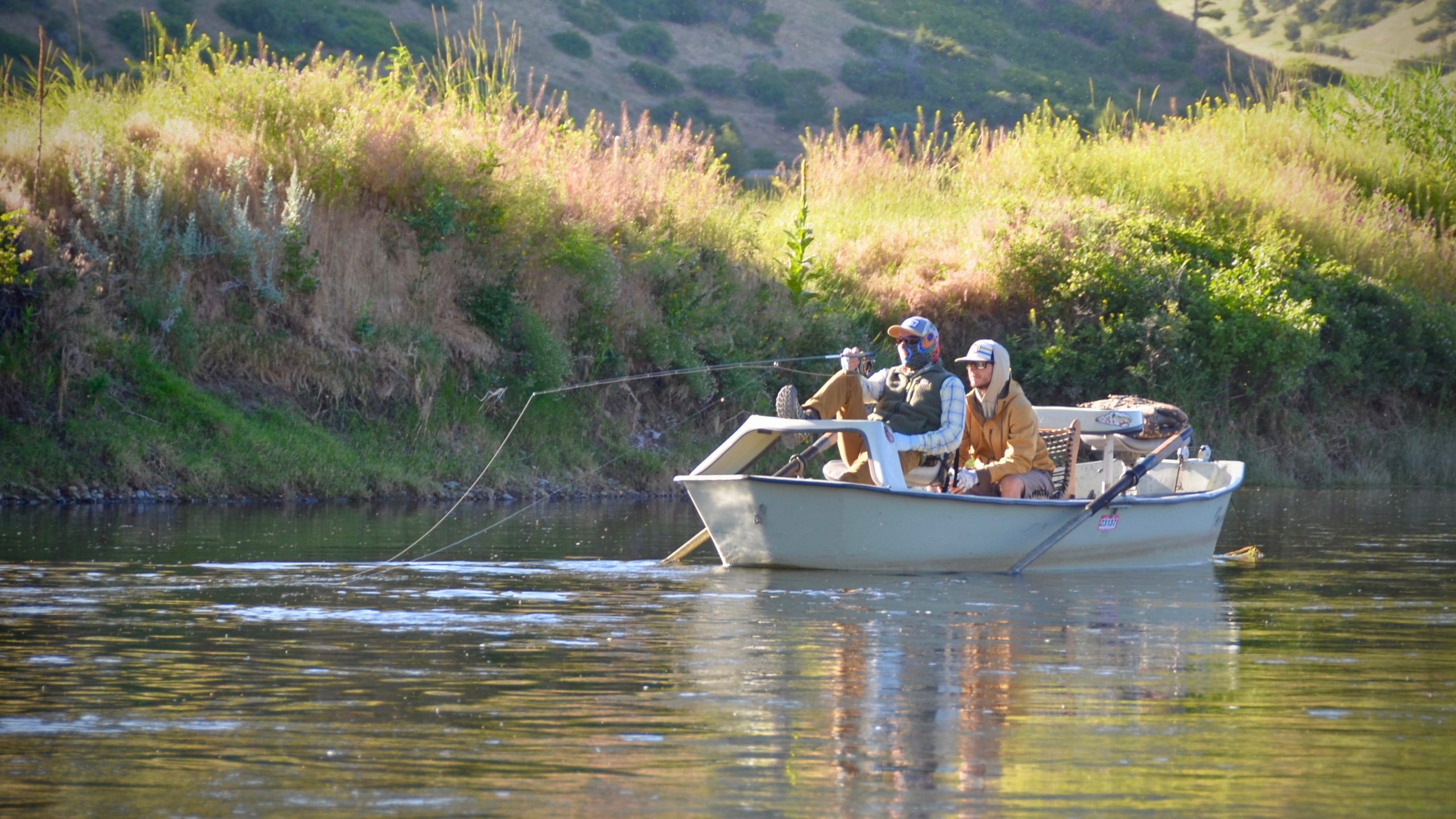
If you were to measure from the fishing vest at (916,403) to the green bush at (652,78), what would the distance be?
4927 centimetres

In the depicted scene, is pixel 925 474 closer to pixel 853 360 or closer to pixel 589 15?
pixel 853 360

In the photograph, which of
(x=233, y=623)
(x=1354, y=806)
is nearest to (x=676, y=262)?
(x=233, y=623)

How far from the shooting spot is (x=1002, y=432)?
13.0m

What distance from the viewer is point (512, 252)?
20.1 m

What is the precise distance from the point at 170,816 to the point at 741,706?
2.48 metres

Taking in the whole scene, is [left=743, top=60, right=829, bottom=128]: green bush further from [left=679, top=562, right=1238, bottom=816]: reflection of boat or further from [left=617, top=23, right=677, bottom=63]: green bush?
[left=679, top=562, right=1238, bottom=816]: reflection of boat

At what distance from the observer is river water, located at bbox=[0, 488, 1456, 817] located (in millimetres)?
5758

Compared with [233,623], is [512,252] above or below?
above

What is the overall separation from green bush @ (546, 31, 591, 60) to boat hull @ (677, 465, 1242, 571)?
50567 mm

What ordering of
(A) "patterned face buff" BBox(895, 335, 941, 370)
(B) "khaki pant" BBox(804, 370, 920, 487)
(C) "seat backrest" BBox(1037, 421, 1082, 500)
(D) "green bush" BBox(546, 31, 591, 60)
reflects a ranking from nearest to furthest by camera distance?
(B) "khaki pant" BBox(804, 370, 920, 487), (A) "patterned face buff" BBox(895, 335, 941, 370), (C) "seat backrest" BBox(1037, 421, 1082, 500), (D) "green bush" BBox(546, 31, 591, 60)

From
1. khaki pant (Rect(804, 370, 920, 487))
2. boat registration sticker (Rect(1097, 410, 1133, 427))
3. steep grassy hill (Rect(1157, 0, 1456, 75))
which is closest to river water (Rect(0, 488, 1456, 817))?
khaki pant (Rect(804, 370, 920, 487))

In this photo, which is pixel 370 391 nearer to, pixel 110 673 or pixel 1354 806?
pixel 110 673

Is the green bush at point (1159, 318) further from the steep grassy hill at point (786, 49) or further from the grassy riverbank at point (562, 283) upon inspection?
the steep grassy hill at point (786, 49)

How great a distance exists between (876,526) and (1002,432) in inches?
63.9
